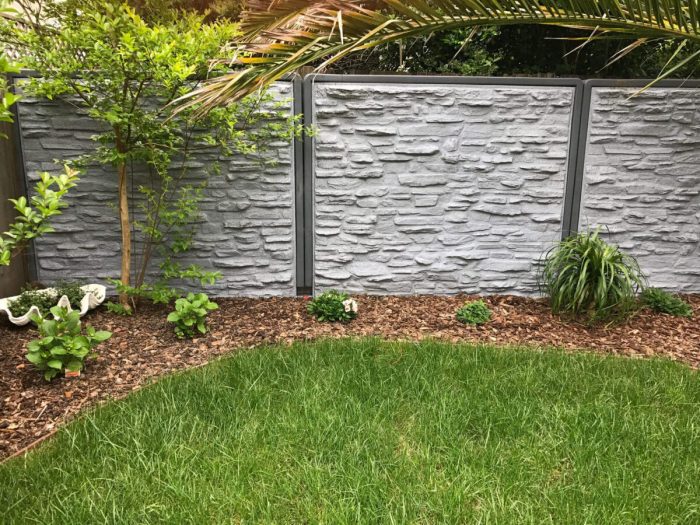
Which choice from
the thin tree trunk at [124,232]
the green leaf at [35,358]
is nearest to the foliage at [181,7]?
the thin tree trunk at [124,232]

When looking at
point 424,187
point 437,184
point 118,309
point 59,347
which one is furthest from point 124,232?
point 437,184

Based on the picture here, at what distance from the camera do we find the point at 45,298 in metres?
3.74

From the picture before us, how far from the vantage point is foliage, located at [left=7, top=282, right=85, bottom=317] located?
3.60m

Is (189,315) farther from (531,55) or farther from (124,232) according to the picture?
(531,55)

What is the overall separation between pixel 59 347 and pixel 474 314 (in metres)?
2.70

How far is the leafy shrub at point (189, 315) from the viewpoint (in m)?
3.51

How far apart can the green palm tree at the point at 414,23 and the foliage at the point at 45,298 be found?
6.40ft

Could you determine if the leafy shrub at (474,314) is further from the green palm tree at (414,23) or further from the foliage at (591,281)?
the green palm tree at (414,23)

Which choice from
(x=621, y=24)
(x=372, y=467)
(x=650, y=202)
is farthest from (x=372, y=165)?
(x=372, y=467)

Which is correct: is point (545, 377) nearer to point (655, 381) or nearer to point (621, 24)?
point (655, 381)

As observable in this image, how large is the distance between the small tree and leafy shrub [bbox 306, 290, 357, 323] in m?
0.79

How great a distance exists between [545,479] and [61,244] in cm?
375

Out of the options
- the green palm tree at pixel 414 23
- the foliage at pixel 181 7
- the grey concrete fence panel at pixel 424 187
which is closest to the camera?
the green palm tree at pixel 414 23

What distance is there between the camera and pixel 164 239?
4.25 m
